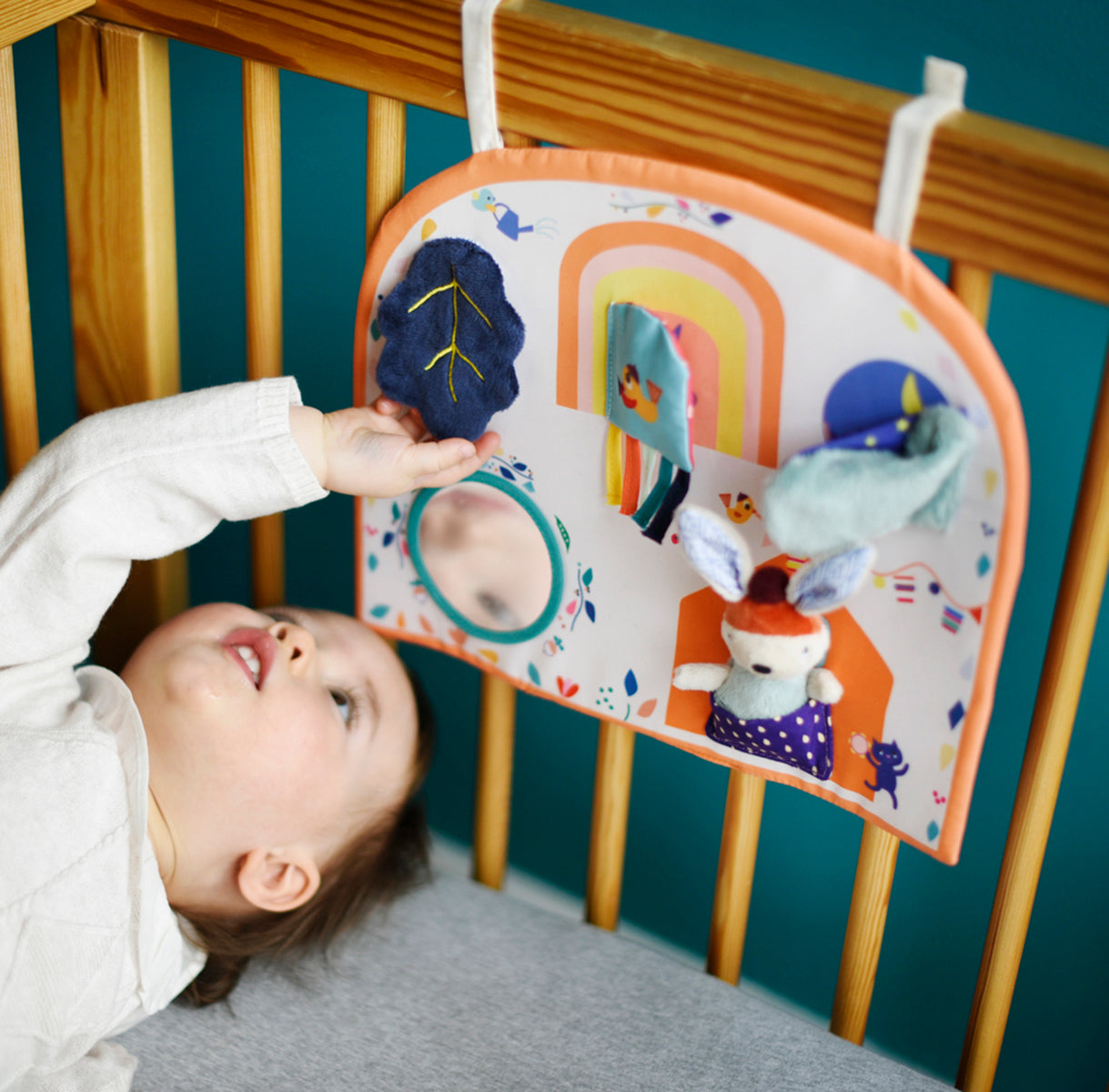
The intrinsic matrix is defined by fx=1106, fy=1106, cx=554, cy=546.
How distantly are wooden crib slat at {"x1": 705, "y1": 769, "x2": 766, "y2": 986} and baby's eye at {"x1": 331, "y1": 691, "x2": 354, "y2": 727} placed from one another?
331 millimetres

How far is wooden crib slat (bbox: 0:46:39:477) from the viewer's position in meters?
0.79

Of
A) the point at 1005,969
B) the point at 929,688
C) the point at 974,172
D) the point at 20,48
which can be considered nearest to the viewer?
the point at 974,172

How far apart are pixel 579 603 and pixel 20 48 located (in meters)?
1.03

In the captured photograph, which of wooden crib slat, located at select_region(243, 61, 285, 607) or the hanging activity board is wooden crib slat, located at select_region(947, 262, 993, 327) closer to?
the hanging activity board

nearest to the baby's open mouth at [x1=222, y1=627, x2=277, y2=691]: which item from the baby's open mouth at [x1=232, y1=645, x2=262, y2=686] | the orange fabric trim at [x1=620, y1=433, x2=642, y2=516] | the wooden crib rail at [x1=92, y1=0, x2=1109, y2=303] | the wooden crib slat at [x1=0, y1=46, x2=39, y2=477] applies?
the baby's open mouth at [x1=232, y1=645, x2=262, y2=686]

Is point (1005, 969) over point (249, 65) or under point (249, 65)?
under

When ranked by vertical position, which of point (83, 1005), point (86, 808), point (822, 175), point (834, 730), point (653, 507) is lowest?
point (83, 1005)

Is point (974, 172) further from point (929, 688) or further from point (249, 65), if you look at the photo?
point (249, 65)

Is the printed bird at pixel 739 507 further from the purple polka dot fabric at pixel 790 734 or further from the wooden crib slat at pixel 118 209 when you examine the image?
the wooden crib slat at pixel 118 209

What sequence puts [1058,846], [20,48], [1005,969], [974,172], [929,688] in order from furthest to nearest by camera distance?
1. [20,48]
2. [1058,846]
3. [1005,969]
4. [929,688]
5. [974,172]

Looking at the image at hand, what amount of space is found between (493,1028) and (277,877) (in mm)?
223

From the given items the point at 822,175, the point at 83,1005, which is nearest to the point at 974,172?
A: the point at 822,175

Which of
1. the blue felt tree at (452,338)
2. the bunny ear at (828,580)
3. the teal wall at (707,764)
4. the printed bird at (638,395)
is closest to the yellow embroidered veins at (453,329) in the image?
the blue felt tree at (452,338)

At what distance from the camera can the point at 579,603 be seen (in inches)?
32.1
